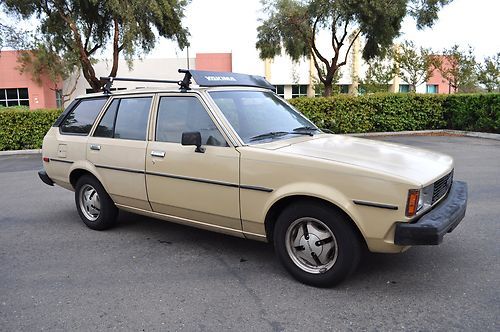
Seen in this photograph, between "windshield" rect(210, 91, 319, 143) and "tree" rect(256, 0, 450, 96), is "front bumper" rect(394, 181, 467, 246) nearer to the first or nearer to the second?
"windshield" rect(210, 91, 319, 143)

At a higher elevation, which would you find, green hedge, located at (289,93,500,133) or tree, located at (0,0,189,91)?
tree, located at (0,0,189,91)

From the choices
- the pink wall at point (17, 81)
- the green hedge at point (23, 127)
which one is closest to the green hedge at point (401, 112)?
the green hedge at point (23, 127)

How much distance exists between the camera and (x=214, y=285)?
12.5ft

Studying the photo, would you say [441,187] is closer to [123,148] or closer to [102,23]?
[123,148]

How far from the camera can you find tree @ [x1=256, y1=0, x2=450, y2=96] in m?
18.6

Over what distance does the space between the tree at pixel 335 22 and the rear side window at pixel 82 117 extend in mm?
15402

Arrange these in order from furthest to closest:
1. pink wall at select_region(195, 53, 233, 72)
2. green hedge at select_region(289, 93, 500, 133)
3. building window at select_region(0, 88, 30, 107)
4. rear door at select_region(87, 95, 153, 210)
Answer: pink wall at select_region(195, 53, 233, 72)
building window at select_region(0, 88, 30, 107)
green hedge at select_region(289, 93, 500, 133)
rear door at select_region(87, 95, 153, 210)

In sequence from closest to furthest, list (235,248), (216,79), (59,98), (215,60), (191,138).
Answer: (191,138)
(216,79)
(235,248)
(215,60)
(59,98)

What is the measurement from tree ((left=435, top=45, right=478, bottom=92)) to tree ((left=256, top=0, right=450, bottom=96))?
43.8 ft

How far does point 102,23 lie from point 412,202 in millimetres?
18229

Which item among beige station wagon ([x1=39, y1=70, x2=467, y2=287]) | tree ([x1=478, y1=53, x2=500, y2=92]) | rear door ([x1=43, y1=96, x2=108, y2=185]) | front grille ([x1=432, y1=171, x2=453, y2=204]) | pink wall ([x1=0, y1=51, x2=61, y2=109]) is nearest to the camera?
beige station wagon ([x1=39, y1=70, x2=467, y2=287])

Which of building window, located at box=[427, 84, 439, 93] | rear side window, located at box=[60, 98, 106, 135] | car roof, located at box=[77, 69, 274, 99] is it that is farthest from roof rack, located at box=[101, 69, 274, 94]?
building window, located at box=[427, 84, 439, 93]

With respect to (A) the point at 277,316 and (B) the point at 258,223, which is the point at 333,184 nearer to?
(B) the point at 258,223

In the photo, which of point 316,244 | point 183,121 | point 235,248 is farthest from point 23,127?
point 316,244
